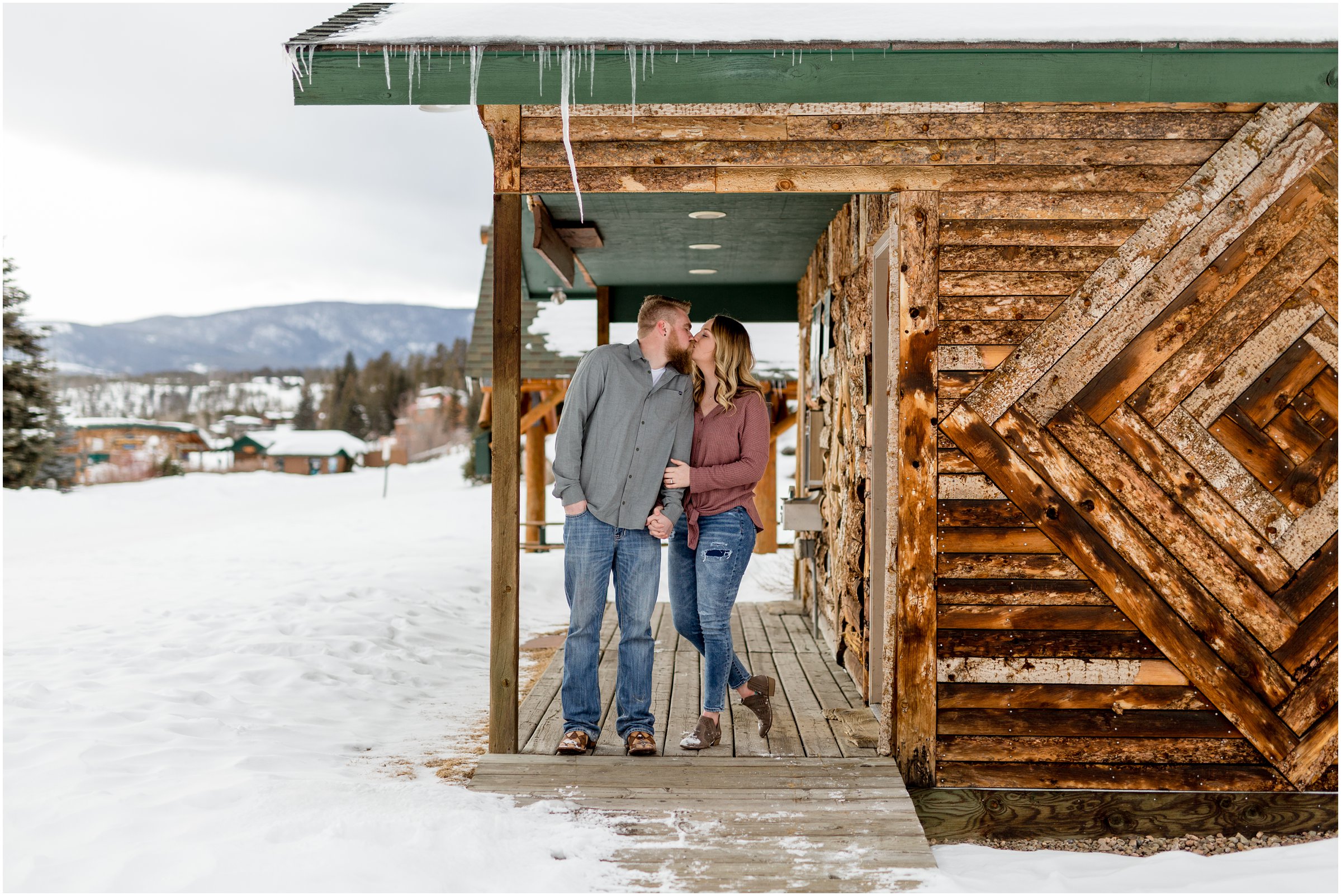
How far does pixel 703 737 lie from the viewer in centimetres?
395

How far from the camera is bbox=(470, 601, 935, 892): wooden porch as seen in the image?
2973mm

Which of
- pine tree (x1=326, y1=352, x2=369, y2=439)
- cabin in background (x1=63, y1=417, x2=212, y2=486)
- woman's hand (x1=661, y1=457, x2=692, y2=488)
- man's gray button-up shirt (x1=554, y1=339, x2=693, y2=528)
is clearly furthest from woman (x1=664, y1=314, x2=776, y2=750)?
pine tree (x1=326, y1=352, x2=369, y2=439)

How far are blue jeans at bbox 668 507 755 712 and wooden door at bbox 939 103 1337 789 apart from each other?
966mm

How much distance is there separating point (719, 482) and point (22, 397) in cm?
2614

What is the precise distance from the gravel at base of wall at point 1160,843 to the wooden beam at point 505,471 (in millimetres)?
1991

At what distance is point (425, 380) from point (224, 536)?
220 feet

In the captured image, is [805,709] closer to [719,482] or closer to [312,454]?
[719,482]

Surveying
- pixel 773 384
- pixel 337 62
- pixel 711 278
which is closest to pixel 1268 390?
pixel 337 62

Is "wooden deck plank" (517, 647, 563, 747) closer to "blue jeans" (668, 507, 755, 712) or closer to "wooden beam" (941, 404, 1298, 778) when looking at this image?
"blue jeans" (668, 507, 755, 712)

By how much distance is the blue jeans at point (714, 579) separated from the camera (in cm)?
384

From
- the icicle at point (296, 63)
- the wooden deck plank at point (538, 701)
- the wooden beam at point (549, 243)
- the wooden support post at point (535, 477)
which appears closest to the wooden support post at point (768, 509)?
the wooden support post at point (535, 477)

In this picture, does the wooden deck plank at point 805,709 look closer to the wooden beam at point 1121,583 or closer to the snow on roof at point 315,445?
the wooden beam at point 1121,583

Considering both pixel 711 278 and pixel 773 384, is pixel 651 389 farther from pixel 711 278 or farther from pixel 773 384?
pixel 773 384

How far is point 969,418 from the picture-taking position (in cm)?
373
